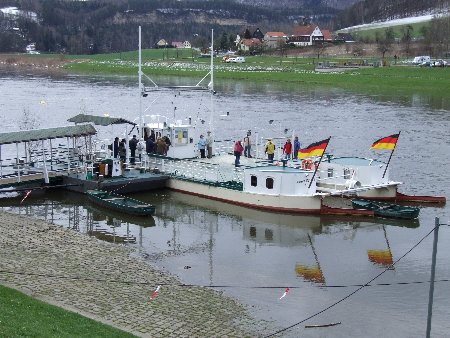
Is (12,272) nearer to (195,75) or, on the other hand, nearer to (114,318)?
(114,318)

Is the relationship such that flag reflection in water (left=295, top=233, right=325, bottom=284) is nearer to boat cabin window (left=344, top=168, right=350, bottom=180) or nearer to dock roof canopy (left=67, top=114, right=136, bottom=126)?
boat cabin window (left=344, top=168, right=350, bottom=180)

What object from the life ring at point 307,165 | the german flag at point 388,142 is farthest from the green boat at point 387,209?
the life ring at point 307,165

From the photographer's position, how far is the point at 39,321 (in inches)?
608

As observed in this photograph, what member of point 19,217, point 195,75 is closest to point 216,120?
point 19,217

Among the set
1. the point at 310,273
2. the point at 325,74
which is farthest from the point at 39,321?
the point at 325,74

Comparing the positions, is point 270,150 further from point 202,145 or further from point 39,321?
point 39,321

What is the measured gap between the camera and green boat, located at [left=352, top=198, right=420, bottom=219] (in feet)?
96.7

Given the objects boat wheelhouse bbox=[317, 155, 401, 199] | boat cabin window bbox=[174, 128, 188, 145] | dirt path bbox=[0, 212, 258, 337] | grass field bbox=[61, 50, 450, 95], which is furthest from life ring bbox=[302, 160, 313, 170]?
grass field bbox=[61, 50, 450, 95]

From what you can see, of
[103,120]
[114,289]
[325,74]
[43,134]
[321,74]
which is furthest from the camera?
[321,74]

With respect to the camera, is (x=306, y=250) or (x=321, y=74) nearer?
(x=306, y=250)

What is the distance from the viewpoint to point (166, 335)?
16734 millimetres

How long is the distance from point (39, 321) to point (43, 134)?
63.2 ft

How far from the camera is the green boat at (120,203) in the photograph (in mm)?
29688

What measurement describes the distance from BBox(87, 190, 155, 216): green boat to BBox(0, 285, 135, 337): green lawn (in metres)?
12.4
